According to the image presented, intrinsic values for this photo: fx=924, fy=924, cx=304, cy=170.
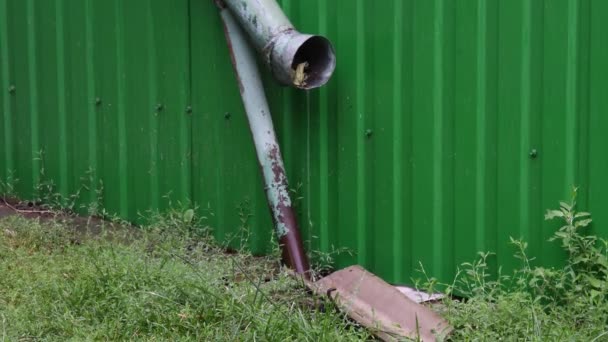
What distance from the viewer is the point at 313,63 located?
16.4 ft

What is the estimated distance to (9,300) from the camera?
4.66m

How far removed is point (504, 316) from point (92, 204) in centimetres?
339

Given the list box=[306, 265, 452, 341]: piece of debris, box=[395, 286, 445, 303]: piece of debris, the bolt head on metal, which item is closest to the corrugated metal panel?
the bolt head on metal

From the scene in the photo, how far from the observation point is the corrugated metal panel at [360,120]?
4.30 meters

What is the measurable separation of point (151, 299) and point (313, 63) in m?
1.58

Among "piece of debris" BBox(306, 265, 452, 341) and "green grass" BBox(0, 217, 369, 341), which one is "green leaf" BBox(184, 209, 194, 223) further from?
"piece of debris" BBox(306, 265, 452, 341)

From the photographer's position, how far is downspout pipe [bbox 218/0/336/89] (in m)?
4.88

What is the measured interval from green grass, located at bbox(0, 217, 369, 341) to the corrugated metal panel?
2.14 feet

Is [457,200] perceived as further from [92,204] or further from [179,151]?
[92,204]

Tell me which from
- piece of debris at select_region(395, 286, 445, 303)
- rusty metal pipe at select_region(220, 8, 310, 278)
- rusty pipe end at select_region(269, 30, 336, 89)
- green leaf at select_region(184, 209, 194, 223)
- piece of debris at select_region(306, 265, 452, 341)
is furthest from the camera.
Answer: green leaf at select_region(184, 209, 194, 223)

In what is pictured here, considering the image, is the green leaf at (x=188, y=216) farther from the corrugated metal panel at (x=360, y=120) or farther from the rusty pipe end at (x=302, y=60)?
the rusty pipe end at (x=302, y=60)

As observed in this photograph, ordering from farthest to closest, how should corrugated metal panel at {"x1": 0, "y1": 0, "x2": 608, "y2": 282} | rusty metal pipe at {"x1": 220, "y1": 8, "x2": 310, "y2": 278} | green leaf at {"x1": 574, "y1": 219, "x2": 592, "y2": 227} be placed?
rusty metal pipe at {"x1": 220, "y1": 8, "x2": 310, "y2": 278} < corrugated metal panel at {"x1": 0, "y1": 0, "x2": 608, "y2": 282} < green leaf at {"x1": 574, "y1": 219, "x2": 592, "y2": 227}

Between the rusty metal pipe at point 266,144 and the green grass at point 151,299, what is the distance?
0.63ft

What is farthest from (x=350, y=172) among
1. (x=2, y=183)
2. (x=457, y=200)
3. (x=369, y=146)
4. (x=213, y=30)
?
(x=2, y=183)
